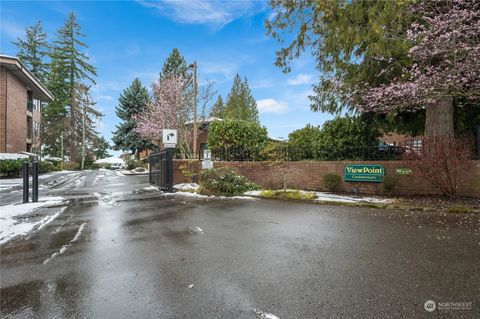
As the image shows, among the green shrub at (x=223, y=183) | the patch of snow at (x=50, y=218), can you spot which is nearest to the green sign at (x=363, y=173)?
the green shrub at (x=223, y=183)

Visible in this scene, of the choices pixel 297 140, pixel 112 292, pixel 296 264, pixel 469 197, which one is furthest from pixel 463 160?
pixel 112 292

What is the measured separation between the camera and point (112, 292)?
8.66ft

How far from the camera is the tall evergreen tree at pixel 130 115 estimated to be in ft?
103

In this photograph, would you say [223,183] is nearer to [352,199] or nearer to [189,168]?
[189,168]

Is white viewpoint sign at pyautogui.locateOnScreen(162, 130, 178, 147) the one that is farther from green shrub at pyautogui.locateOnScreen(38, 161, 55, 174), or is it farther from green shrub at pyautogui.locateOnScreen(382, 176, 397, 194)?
green shrub at pyautogui.locateOnScreen(38, 161, 55, 174)

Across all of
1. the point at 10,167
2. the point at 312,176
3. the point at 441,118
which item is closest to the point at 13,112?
the point at 10,167

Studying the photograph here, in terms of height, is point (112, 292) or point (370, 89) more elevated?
point (370, 89)

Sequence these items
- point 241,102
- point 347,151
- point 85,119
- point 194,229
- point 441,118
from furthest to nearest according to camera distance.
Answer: point 241,102, point 85,119, point 347,151, point 441,118, point 194,229

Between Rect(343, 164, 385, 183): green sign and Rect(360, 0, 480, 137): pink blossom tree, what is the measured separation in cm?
189

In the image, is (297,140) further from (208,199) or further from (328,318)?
(328,318)

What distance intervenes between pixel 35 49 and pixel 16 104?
71.8 feet

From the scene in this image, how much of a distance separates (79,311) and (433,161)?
7.94 m

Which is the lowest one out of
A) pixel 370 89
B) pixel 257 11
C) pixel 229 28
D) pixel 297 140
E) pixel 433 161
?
pixel 433 161

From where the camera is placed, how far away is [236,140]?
11945 millimetres
